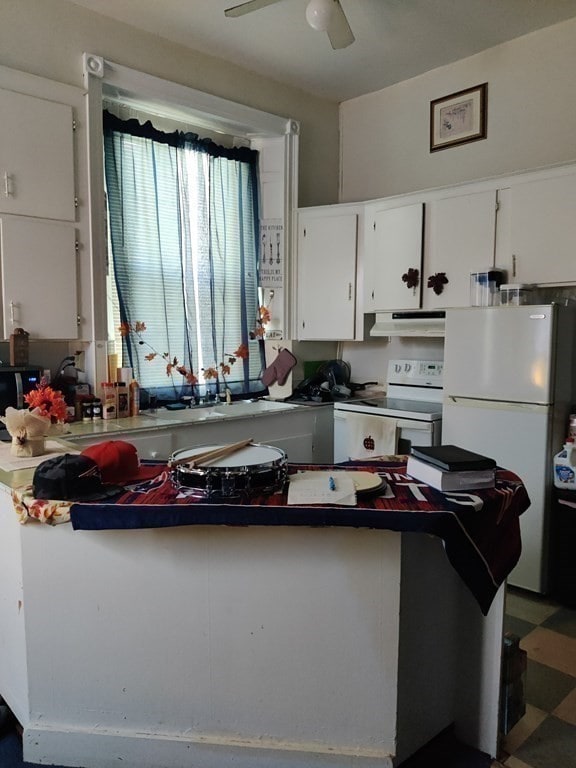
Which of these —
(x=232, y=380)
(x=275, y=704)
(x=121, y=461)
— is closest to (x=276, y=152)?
(x=232, y=380)

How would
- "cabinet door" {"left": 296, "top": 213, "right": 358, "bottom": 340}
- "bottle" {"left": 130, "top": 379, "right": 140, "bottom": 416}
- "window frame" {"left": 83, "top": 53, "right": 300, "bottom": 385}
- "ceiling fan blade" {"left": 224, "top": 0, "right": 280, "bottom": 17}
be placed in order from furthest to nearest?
"cabinet door" {"left": 296, "top": 213, "right": 358, "bottom": 340} → "bottle" {"left": 130, "top": 379, "right": 140, "bottom": 416} → "window frame" {"left": 83, "top": 53, "right": 300, "bottom": 385} → "ceiling fan blade" {"left": 224, "top": 0, "right": 280, "bottom": 17}

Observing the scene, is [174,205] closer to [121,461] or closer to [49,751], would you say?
[121,461]

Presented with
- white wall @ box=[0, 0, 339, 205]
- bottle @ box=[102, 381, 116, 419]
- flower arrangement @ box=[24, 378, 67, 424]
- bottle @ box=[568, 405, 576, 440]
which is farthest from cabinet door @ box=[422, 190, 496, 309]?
flower arrangement @ box=[24, 378, 67, 424]

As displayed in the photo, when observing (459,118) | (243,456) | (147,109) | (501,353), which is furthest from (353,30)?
(243,456)

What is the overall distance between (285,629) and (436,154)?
327 cm

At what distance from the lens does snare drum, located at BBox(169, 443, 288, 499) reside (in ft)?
4.83

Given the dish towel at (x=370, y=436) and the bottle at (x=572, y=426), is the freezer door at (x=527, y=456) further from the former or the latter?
the dish towel at (x=370, y=436)

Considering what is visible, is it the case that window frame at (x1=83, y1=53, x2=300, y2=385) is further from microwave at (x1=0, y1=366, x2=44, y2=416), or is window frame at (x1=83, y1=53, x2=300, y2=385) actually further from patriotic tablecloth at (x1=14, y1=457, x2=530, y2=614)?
patriotic tablecloth at (x1=14, y1=457, x2=530, y2=614)

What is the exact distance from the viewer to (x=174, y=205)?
3502 mm

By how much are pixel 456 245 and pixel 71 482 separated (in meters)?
2.63

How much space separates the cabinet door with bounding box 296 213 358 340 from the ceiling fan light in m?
1.38

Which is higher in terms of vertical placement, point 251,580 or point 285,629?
point 251,580

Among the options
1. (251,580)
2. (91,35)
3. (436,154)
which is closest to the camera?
(251,580)

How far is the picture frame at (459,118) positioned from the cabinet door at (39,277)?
242 centimetres
